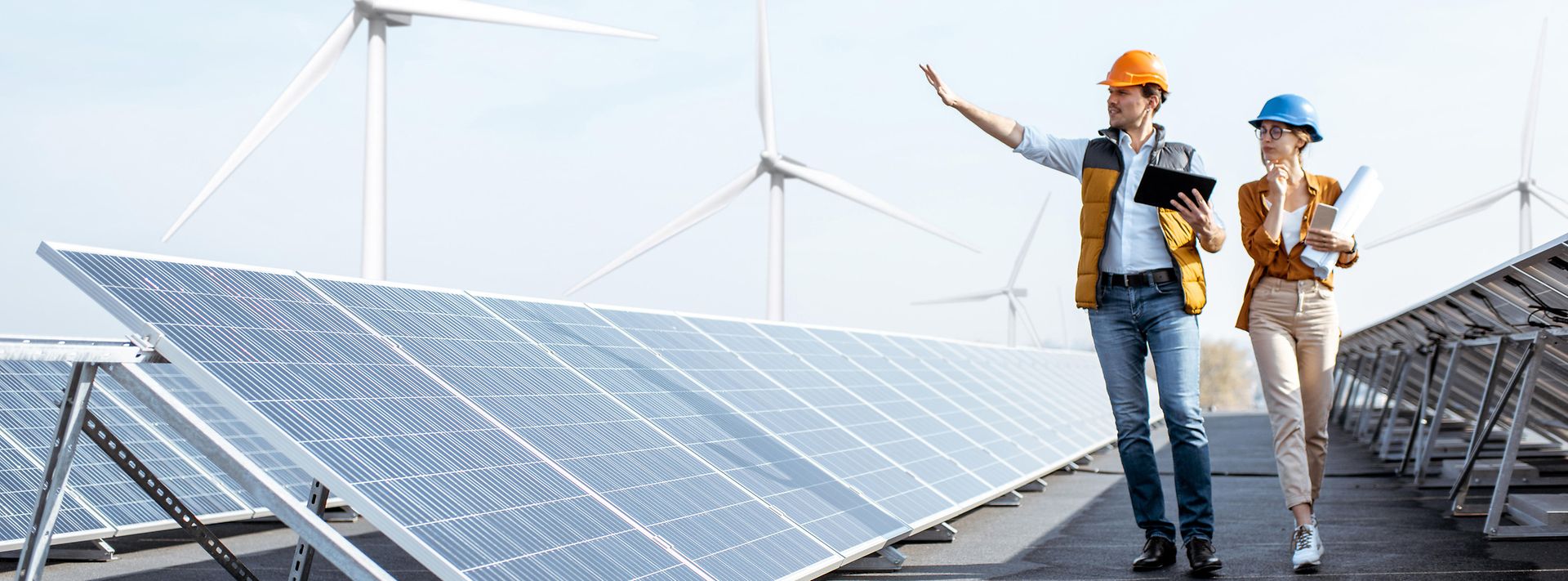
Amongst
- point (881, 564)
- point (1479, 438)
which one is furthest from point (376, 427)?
point (1479, 438)

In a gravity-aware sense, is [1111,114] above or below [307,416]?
above

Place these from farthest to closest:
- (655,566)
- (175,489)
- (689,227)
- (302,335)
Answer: (689,227), (175,489), (302,335), (655,566)

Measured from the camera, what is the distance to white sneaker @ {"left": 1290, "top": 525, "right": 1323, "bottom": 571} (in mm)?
7316

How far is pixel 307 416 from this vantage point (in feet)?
17.5

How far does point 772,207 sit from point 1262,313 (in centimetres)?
2243

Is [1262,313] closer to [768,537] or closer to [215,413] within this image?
[768,537]

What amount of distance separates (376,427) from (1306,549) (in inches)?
188

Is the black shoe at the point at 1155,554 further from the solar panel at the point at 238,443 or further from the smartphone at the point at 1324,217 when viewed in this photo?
the solar panel at the point at 238,443

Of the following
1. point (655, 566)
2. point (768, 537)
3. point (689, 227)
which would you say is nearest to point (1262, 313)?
point (768, 537)

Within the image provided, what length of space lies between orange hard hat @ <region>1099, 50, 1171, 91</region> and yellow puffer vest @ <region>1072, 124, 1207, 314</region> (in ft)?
0.96

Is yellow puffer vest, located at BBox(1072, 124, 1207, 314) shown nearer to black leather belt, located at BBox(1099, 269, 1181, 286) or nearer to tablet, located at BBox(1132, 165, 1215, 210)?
black leather belt, located at BBox(1099, 269, 1181, 286)

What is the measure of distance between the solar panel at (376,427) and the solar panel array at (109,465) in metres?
3.71

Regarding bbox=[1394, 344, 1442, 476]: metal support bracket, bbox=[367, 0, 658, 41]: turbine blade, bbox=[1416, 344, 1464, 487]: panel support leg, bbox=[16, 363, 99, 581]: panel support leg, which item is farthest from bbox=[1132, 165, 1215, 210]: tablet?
bbox=[367, 0, 658, 41]: turbine blade

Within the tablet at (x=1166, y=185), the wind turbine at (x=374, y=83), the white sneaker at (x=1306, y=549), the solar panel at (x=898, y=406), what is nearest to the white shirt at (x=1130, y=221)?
the tablet at (x=1166, y=185)
